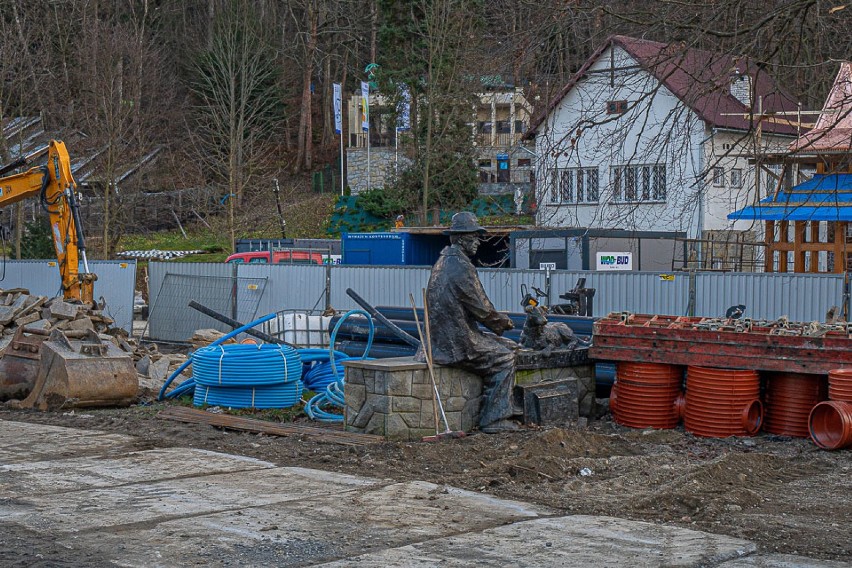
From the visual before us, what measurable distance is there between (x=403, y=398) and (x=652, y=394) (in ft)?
10.1

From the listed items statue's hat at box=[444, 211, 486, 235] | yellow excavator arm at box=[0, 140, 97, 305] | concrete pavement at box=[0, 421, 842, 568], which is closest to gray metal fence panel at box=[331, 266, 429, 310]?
yellow excavator arm at box=[0, 140, 97, 305]

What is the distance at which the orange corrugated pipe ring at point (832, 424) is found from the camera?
1116 centimetres

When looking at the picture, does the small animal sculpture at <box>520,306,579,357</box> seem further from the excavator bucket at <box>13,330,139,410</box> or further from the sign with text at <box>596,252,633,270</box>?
the sign with text at <box>596,252,633,270</box>

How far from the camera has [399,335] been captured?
48.3 feet

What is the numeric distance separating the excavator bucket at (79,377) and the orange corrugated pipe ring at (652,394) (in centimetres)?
688

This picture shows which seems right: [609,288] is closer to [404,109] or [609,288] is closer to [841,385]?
[841,385]

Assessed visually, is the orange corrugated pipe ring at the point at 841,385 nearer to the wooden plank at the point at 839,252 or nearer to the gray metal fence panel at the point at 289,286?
the wooden plank at the point at 839,252

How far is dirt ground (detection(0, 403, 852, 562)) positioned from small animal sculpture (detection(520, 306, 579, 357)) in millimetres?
1068

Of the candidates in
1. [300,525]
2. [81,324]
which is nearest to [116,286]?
[81,324]

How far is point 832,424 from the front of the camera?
11.4 metres

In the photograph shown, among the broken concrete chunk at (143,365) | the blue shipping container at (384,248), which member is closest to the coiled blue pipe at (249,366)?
the broken concrete chunk at (143,365)

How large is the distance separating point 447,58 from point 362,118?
1732 cm

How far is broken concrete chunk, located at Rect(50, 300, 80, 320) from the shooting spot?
17827 mm

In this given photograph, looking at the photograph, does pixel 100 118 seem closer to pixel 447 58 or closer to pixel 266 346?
pixel 447 58
